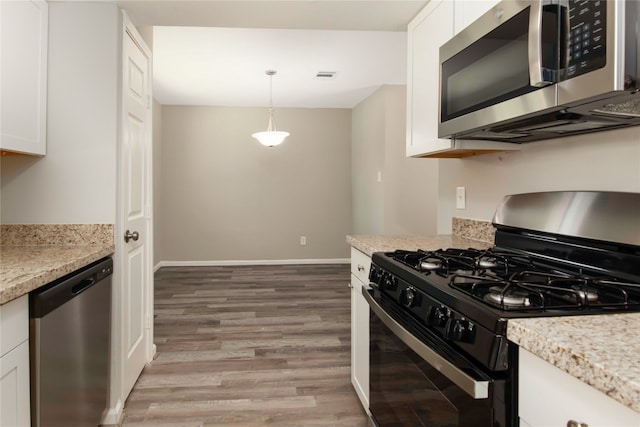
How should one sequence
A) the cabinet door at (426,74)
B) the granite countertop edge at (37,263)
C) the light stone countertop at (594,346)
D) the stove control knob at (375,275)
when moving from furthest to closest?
the cabinet door at (426,74) < the stove control knob at (375,275) < the granite countertop edge at (37,263) < the light stone countertop at (594,346)

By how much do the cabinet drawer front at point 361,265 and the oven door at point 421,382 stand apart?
0.29 metres

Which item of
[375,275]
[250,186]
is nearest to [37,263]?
[375,275]

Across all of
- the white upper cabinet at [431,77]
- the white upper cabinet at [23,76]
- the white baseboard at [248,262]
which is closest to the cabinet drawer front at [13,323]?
the white upper cabinet at [23,76]

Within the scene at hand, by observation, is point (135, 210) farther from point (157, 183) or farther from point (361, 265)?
point (157, 183)

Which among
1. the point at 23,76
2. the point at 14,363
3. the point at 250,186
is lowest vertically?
A: the point at 14,363

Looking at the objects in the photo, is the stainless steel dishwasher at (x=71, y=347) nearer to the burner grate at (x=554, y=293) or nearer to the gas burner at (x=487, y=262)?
the burner grate at (x=554, y=293)

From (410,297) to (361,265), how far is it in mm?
847

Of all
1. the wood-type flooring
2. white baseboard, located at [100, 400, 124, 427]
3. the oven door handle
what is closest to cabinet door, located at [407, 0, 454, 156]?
the oven door handle

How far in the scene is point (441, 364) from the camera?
108cm

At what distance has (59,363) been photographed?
152cm

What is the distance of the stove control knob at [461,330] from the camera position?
3.31 ft

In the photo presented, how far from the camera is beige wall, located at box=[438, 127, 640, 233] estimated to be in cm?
136

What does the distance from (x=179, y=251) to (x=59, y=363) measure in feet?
16.6

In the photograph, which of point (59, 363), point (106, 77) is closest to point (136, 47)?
point (106, 77)
